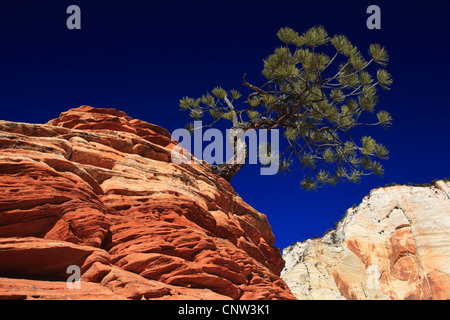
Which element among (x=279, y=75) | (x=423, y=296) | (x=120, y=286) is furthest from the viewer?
(x=423, y=296)

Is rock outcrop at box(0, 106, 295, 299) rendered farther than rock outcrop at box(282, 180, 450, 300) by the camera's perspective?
No

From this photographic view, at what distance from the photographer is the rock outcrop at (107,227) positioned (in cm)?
571

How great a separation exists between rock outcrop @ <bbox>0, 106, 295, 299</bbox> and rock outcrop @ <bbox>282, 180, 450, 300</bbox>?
87.6ft

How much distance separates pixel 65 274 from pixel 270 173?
421 inches

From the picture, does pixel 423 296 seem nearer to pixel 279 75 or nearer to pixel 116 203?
pixel 279 75

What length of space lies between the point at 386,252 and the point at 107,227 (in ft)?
149

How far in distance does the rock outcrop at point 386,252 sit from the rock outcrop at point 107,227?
87.6ft

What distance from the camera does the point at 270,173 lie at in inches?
611

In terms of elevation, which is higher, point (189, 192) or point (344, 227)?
point (344, 227)

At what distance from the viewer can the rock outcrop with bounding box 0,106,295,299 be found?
571cm

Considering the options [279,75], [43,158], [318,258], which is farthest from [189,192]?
[318,258]

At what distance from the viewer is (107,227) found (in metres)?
7.12

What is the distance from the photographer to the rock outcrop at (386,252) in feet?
124

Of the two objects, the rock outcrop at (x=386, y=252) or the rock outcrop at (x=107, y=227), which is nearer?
the rock outcrop at (x=107, y=227)
